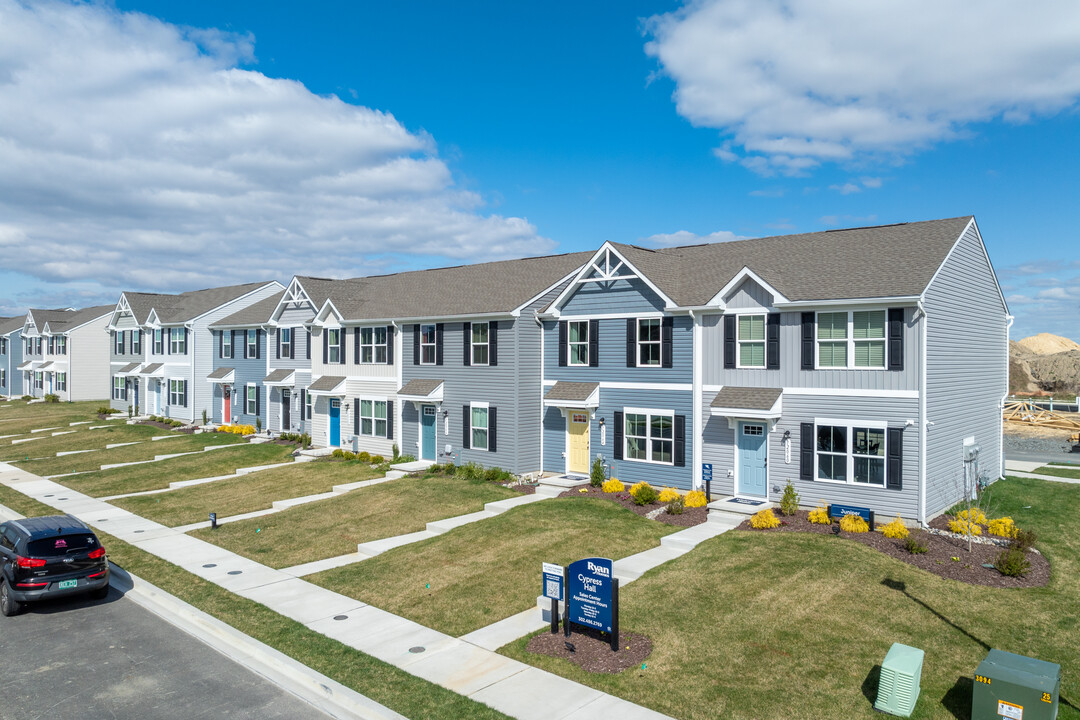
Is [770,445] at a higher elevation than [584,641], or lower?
higher

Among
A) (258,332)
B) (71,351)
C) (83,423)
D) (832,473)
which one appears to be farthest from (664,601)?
(71,351)

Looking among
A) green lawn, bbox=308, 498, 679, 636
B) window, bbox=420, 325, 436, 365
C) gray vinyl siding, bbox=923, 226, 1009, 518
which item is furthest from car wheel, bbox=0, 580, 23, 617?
gray vinyl siding, bbox=923, 226, 1009, 518

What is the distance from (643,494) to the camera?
21.5m

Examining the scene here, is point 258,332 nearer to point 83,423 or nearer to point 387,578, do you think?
point 83,423

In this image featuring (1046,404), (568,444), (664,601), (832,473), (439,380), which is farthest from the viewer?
(1046,404)

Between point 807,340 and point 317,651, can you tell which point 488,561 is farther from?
point 807,340

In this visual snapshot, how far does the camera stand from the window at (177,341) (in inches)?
1847

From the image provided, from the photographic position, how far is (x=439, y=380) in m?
29.5

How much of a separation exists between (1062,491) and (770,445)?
37.3 ft

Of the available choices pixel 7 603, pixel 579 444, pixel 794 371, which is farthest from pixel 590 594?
pixel 579 444

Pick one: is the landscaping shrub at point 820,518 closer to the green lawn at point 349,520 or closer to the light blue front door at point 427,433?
the green lawn at point 349,520

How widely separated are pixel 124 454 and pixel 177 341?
13.0m

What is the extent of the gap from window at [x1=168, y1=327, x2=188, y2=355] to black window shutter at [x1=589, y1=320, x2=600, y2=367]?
108ft

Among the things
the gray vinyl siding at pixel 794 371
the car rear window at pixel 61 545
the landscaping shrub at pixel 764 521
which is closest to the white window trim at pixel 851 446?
the gray vinyl siding at pixel 794 371
